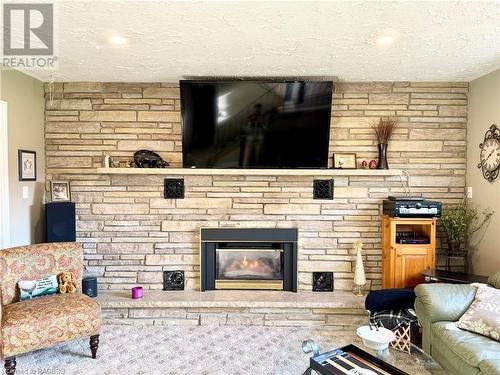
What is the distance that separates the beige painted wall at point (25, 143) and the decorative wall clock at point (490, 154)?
177 inches

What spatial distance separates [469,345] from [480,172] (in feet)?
6.26

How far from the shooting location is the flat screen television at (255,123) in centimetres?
312

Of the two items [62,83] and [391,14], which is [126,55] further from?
[391,14]

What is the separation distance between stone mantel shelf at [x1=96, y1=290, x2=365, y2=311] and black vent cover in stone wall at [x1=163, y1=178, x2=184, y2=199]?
1.03 meters

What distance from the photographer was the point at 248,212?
348cm

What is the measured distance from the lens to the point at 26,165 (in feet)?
10.4

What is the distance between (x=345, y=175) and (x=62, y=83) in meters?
3.16

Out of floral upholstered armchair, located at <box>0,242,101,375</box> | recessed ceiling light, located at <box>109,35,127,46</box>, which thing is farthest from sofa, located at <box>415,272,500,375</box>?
recessed ceiling light, located at <box>109,35,127,46</box>

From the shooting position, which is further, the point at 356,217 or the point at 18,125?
the point at 356,217

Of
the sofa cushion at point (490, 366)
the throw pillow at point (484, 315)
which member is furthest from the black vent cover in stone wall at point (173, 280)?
the sofa cushion at point (490, 366)

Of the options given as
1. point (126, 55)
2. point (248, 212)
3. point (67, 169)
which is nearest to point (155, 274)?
point (248, 212)

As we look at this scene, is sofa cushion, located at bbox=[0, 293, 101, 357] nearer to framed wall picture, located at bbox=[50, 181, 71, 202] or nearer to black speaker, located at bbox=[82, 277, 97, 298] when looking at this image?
black speaker, located at bbox=[82, 277, 97, 298]

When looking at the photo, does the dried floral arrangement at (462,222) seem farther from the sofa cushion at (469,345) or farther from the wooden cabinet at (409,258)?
the sofa cushion at (469,345)

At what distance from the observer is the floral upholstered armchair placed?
7.30 feet
